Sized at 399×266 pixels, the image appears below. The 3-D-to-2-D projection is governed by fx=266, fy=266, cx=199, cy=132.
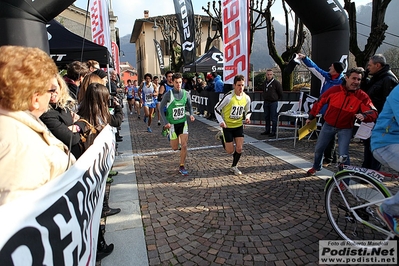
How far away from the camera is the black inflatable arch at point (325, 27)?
18.8 feet

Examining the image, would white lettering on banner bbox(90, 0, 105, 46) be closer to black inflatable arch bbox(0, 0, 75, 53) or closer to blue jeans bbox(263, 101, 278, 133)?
black inflatable arch bbox(0, 0, 75, 53)

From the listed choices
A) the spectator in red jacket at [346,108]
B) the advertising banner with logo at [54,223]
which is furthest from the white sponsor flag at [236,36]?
the advertising banner with logo at [54,223]

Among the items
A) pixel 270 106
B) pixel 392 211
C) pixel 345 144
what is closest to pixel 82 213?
pixel 392 211

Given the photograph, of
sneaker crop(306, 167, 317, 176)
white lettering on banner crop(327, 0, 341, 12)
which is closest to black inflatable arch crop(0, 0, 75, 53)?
sneaker crop(306, 167, 317, 176)

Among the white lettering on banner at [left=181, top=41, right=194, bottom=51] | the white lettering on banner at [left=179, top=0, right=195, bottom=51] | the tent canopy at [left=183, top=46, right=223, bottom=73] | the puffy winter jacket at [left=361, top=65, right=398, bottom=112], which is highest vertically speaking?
the white lettering on banner at [left=179, top=0, right=195, bottom=51]

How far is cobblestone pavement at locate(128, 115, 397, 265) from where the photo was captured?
9.09ft

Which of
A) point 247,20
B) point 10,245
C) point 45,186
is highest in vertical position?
point 247,20

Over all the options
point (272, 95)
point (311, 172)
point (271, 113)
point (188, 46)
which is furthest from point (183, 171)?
point (188, 46)

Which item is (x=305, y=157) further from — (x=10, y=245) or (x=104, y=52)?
(x=10, y=245)

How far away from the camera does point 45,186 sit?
1.31 meters

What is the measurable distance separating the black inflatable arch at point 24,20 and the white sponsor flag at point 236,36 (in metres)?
4.56

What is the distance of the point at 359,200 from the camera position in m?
2.86

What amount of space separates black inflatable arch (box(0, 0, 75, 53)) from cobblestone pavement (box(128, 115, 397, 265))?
2696 millimetres

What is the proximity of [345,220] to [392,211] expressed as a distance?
37.8 inches
